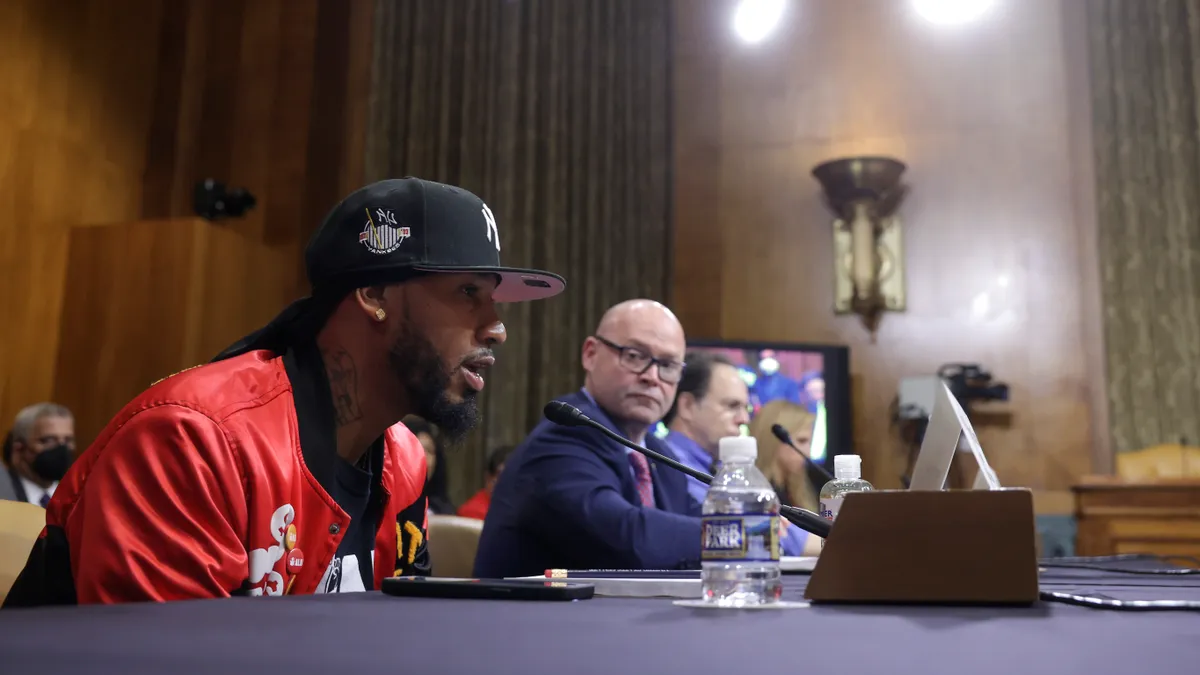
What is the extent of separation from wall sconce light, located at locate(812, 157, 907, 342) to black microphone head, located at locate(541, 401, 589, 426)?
3.66 meters

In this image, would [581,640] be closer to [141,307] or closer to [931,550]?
[931,550]

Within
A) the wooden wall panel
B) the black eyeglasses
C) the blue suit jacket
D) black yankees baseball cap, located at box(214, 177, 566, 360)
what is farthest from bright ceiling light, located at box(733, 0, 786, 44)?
black yankees baseball cap, located at box(214, 177, 566, 360)

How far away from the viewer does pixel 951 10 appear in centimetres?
519

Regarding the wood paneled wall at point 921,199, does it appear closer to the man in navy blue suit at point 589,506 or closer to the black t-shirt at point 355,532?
the man in navy blue suit at point 589,506

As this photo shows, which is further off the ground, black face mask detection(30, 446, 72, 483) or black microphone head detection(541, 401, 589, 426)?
black microphone head detection(541, 401, 589, 426)

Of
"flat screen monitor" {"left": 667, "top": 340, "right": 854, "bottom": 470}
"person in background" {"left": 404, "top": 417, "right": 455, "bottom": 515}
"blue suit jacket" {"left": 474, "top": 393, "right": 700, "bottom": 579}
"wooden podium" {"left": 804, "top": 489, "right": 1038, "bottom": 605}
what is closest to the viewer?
"wooden podium" {"left": 804, "top": 489, "right": 1038, "bottom": 605}

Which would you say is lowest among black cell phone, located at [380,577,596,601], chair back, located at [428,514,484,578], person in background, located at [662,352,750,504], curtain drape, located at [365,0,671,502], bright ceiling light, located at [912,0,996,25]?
chair back, located at [428,514,484,578]

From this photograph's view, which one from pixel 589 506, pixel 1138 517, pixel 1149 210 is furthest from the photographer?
pixel 1149 210

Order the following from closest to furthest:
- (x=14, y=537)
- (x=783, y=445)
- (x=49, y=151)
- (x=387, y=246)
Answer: (x=14, y=537) → (x=387, y=246) → (x=783, y=445) → (x=49, y=151)

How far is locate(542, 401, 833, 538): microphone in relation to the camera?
1152 millimetres

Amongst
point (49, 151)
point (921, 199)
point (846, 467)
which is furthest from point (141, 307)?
point (846, 467)

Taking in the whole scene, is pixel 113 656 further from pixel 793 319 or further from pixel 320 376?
pixel 793 319

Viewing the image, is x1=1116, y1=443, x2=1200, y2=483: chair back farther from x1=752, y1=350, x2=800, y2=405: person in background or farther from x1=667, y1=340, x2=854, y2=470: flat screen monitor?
x1=752, y1=350, x2=800, y2=405: person in background

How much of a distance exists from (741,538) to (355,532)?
728mm
